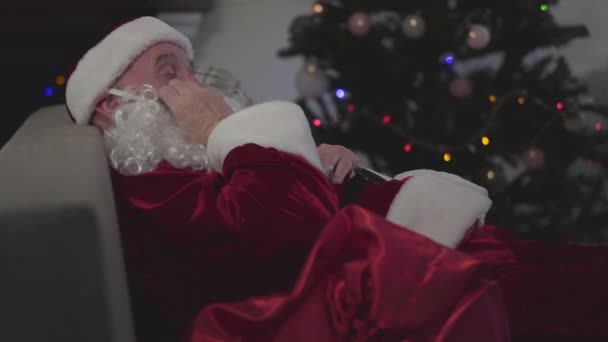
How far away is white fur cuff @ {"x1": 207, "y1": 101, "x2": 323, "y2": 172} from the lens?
1029mm

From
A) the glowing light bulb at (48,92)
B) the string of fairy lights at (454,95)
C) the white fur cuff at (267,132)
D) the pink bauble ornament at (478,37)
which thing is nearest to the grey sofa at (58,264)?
the white fur cuff at (267,132)

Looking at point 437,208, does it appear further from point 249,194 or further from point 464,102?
point 464,102

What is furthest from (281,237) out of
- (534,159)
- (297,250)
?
(534,159)

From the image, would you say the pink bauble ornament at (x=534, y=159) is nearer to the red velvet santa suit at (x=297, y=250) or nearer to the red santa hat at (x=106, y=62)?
the red velvet santa suit at (x=297, y=250)

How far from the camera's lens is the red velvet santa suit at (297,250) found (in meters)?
0.77

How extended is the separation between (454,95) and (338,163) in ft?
3.47

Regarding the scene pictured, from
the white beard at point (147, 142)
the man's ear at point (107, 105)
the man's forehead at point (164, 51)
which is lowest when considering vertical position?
the white beard at point (147, 142)

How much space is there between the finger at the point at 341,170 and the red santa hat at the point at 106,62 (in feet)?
1.38

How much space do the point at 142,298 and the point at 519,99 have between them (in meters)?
1.62

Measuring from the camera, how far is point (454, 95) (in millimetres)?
2182

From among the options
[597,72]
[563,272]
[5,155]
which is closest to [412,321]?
[563,272]

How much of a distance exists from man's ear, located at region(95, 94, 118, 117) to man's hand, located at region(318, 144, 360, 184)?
41cm

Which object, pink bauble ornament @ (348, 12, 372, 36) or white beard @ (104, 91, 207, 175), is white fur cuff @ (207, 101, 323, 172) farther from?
pink bauble ornament @ (348, 12, 372, 36)

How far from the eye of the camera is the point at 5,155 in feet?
2.73
